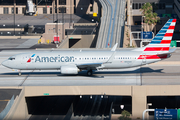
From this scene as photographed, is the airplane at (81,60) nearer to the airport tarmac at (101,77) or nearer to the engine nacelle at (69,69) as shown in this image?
the engine nacelle at (69,69)

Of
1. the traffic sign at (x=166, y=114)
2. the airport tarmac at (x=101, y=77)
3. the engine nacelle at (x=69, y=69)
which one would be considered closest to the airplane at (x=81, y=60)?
the engine nacelle at (x=69, y=69)

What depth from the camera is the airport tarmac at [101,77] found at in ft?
153

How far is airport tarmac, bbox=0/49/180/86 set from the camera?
4666 centimetres

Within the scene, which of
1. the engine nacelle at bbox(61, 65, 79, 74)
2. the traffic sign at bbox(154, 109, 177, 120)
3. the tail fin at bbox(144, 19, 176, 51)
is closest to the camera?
the traffic sign at bbox(154, 109, 177, 120)

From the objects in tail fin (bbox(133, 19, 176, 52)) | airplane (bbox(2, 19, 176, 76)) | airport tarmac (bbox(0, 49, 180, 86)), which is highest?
tail fin (bbox(133, 19, 176, 52))

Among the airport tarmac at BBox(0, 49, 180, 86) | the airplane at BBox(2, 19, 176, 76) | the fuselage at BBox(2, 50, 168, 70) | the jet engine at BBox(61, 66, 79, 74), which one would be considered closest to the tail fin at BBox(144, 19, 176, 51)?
the airplane at BBox(2, 19, 176, 76)

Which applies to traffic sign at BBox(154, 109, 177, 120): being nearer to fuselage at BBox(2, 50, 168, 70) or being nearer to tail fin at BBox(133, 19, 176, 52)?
fuselage at BBox(2, 50, 168, 70)

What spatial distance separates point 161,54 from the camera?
1918 inches

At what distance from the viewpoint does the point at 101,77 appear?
5031 centimetres

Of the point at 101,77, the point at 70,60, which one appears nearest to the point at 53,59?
the point at 70,60

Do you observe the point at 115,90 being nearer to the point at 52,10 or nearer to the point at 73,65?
the point at 73,65

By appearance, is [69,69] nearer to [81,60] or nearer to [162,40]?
[81,60]

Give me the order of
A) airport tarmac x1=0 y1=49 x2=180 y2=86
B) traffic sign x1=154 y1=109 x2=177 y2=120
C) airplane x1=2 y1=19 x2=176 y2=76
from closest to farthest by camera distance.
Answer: traffic sign x1=154 y1=109 x2=177 y2=120 < airport tarmac x1=0 y1=49 x2=180 y2=86 < airplane x1=2 y1=19 x2=176 y2=76

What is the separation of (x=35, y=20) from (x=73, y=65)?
91.2 m
